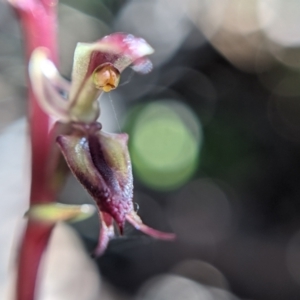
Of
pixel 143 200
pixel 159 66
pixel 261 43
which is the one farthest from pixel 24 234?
pixel 261 43

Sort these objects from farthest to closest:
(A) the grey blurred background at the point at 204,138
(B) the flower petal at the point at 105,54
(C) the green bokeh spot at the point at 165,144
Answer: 1. (C) the green bokeh spot at the point at 165,144
2. (A) the grey blurred background at the point at 204,138
3. (B) the flower petal at the point at 105,54

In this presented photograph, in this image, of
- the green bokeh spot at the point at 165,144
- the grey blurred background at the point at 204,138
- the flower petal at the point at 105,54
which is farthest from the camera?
the green bokeh spot at the point at 165,144

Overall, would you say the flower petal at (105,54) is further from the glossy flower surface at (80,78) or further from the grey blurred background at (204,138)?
the grey blurred background at (204,138)

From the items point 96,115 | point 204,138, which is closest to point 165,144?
point 204,138

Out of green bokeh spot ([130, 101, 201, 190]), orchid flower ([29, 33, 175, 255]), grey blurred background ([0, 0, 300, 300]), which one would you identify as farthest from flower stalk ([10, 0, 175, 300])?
green bokeh spot ([130, 101, 201, 190])

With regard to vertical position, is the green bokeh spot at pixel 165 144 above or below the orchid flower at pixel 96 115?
below

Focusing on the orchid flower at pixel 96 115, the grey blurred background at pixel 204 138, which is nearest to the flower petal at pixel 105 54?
the orchid flower at pixel 96 115

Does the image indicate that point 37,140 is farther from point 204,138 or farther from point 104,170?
point 204,138
